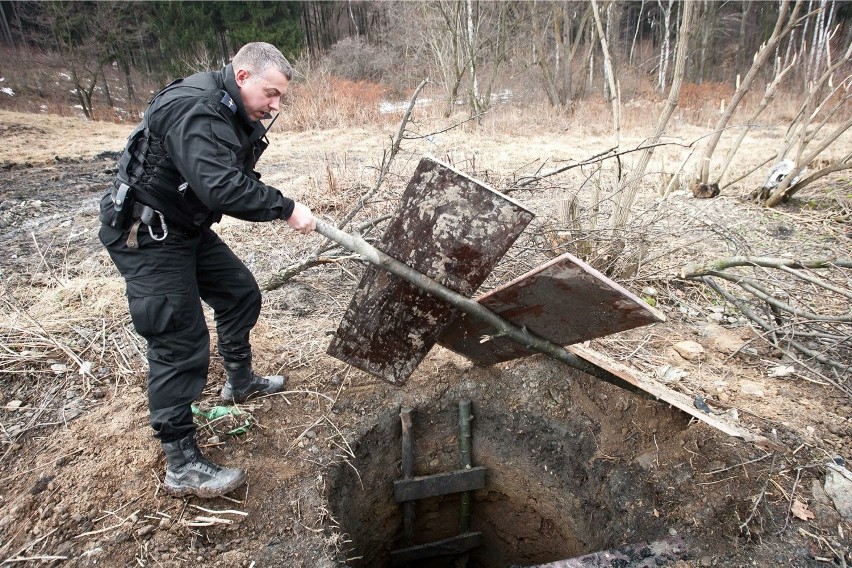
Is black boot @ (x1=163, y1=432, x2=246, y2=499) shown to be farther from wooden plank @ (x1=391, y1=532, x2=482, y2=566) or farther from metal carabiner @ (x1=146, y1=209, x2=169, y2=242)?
wooden plank @ (x1=391, y1=532, x2=482, y2=566)

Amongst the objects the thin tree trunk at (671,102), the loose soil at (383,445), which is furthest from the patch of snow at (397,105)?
the thin tree trunk at (671,102)

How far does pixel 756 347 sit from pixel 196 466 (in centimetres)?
357

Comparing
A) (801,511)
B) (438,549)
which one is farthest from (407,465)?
(801,511)

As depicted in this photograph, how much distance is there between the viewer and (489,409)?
128 inches

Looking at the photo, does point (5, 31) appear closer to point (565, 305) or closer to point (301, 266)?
point (301, 266)

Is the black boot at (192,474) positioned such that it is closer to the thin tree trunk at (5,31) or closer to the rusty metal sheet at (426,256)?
the rusty metal sheet at (426,256)

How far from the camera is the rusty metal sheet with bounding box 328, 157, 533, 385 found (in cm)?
201

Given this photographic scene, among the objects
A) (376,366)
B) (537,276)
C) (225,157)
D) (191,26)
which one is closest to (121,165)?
(225,157)

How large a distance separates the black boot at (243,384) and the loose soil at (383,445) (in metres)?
0.09

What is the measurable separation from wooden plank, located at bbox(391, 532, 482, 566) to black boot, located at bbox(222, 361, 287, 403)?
166 cm

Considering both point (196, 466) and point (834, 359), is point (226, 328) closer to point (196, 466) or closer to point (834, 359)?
point (196, 466)

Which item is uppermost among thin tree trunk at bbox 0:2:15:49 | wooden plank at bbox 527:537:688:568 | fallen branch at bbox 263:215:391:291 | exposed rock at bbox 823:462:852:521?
thin tree trunk at bbox 0:2:15:49

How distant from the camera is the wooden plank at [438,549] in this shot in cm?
356

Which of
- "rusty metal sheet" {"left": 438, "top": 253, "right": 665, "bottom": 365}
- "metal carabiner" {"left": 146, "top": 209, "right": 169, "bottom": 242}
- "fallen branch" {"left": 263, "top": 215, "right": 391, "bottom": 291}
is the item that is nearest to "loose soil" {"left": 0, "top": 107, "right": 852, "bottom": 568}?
"fallen branch" {"left": 263, "top": 215, "right": 391, "bottom": 291}
